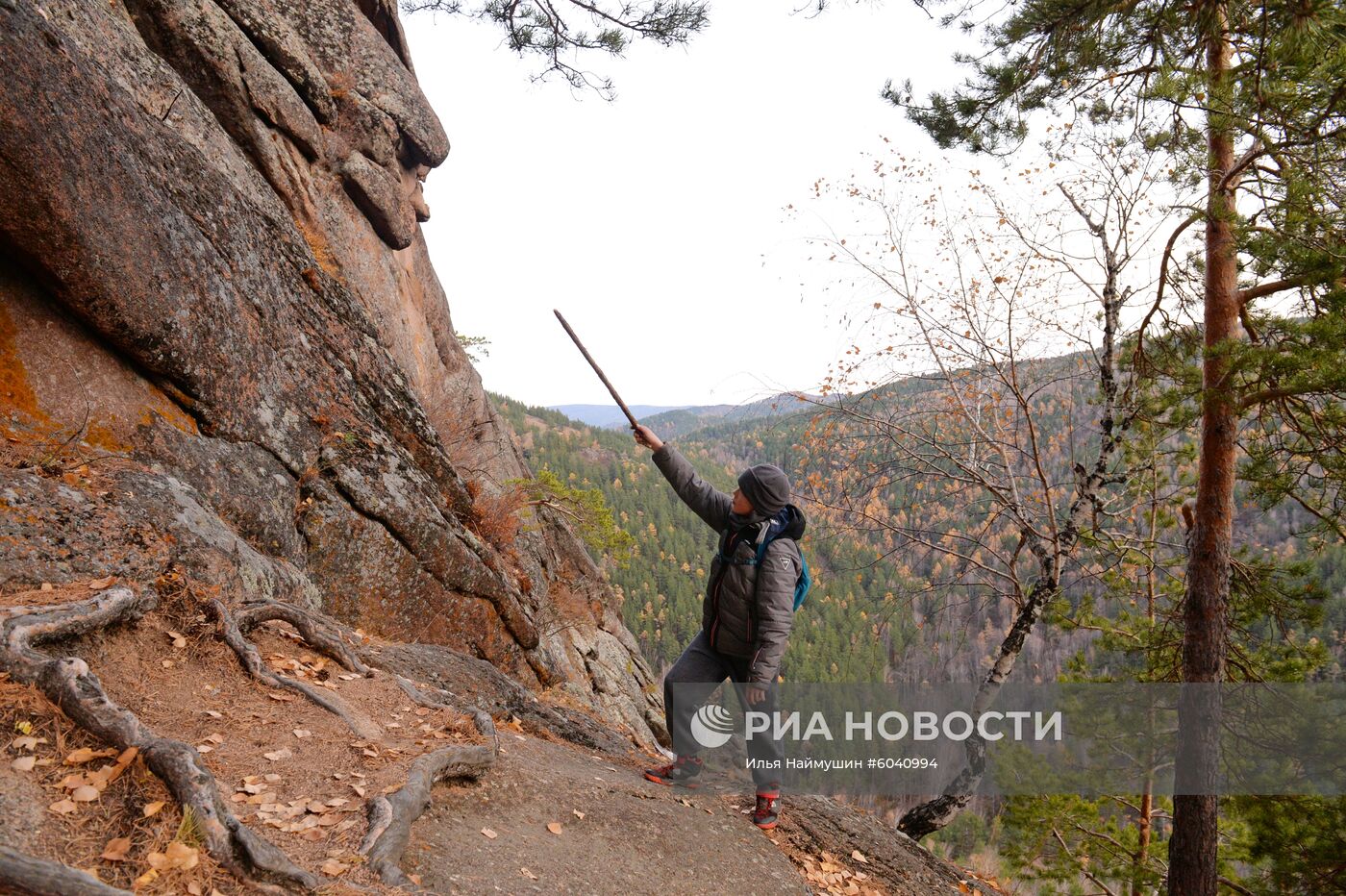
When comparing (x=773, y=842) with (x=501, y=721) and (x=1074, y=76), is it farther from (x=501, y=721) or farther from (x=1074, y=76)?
(x=1074, y=76)

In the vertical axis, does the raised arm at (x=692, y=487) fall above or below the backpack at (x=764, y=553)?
above

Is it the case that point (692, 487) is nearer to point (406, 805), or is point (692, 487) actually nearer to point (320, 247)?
point (406, 805)

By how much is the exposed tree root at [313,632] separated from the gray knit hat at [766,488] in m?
2.74

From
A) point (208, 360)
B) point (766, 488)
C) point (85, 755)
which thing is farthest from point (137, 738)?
point (208, 360)

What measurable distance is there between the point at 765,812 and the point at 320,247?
9.79 metres

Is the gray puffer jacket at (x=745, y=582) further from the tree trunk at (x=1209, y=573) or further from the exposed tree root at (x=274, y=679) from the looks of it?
the tree trunk at (x=1209, y=573)

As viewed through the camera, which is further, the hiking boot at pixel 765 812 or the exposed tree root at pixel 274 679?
the hiking boot at pixel 765 812

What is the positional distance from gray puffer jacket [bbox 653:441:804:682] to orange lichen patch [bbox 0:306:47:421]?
3856 millimetres

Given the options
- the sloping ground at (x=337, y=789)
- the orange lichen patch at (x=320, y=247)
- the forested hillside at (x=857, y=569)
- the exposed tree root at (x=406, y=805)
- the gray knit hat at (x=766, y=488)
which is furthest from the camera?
the orange lichen patch at (x=320, y=247)

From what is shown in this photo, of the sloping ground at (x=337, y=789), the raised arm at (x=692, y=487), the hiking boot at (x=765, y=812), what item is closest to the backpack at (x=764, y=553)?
the raised arm at (x=692, y=487)

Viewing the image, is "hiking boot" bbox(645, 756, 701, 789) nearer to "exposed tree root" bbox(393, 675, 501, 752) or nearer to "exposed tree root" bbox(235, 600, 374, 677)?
"exposed tree root" bbox(393, 675, 501, 752)

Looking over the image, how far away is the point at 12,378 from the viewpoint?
470cm

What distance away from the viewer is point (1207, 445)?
7336mm

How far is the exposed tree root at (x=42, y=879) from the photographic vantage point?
196 cm
